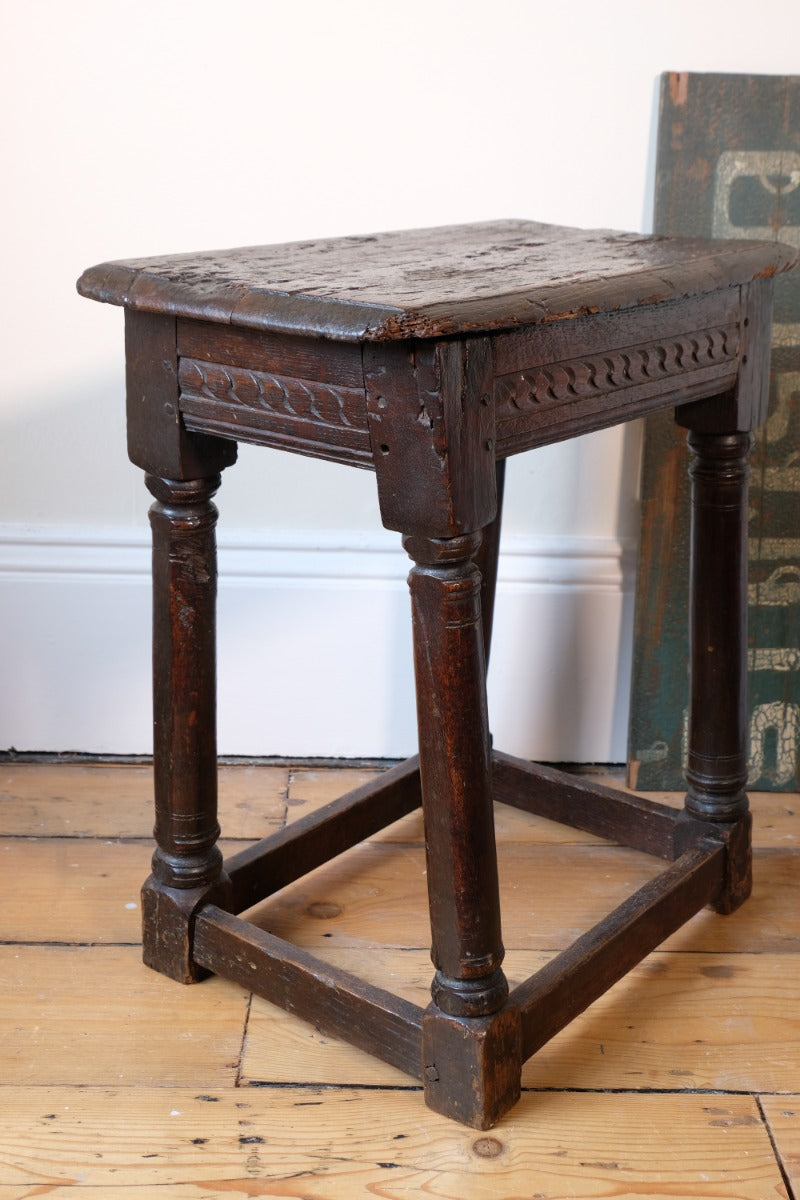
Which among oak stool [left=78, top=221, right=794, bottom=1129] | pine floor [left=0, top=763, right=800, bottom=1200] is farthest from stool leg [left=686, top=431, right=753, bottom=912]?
pine floor [left=0, top=763, right=800, bottom=1200]

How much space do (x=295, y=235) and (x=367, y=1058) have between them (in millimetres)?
980

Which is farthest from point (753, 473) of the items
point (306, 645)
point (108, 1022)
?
point (108, 1022)

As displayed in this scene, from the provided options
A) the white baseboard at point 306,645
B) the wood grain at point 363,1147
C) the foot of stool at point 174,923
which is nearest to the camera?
the wood grain at point 363,1147

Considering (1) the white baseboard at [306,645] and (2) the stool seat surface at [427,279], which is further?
(1) the white baseboard at [306,645]

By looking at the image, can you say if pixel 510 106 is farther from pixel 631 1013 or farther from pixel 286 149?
pixel 631 1013

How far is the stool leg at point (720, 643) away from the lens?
56.2 inches

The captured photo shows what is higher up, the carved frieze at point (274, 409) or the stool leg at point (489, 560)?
the carved frieze at point (274, 409)

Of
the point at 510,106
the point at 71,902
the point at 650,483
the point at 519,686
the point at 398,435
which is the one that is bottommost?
the point at 71,902

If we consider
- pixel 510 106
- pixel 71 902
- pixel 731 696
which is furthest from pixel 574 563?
pixel 71 902

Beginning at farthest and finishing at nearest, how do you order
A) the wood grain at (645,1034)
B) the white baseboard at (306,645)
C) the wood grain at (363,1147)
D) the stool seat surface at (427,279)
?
the white baseboard at (306,645) → the wood grain at (645,1034) → the wood grain at (363,1147) → the stool seat surface at (427,279)

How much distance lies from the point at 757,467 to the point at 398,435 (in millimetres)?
813

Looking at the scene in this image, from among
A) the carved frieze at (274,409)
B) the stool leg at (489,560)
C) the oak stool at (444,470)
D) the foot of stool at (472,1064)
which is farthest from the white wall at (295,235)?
the foot of stool at (472,1064)

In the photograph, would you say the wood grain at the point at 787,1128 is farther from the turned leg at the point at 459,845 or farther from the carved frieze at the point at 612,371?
the carved frieze at the point at 612,371

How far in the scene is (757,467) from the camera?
174 centimetres
